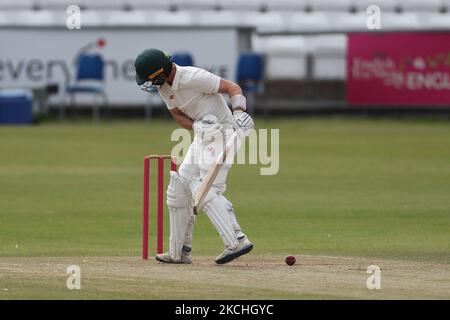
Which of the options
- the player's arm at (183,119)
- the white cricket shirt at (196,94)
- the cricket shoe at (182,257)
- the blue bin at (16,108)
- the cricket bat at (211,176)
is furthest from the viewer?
the blue bin at (16,108)

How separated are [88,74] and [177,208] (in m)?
20.1

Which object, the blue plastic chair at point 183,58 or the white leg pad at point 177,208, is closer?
the white leg pad at point 177,208

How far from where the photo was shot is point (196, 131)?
1034 cm

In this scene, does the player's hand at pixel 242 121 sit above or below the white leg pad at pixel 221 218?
above

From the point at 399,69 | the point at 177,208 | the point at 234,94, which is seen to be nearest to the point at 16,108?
the point at 399,69

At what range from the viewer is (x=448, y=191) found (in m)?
17.2

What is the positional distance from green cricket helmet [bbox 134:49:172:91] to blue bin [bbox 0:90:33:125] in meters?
19.7

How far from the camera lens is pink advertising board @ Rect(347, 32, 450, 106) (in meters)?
30.0

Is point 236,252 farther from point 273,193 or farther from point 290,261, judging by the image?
point 273,193

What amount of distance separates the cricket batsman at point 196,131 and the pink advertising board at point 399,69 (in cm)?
2016

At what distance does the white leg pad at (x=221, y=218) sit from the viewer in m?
10.0

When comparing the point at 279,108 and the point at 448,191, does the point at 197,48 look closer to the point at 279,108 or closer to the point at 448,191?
the point at 279,108

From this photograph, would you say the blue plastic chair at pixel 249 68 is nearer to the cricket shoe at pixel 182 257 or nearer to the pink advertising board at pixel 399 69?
the pink advertising board at pixel 399 69

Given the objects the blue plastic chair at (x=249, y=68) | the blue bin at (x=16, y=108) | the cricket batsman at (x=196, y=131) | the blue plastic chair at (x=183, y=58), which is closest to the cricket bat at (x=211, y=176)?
the cricket batsman at (x=196, y=131)
